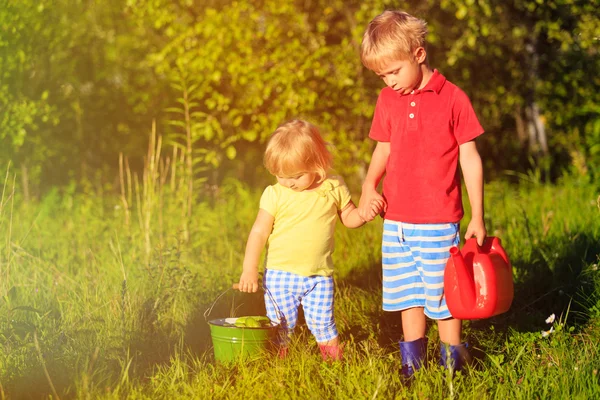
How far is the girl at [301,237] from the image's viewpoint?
135 inches

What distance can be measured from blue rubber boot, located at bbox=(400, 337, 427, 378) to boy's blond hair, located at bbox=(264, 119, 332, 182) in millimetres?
815

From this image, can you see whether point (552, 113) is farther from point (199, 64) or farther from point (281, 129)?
point (281, 129)

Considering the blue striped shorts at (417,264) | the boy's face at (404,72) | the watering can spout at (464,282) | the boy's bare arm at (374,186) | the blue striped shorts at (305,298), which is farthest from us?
the blue striped shorts at (305,298)

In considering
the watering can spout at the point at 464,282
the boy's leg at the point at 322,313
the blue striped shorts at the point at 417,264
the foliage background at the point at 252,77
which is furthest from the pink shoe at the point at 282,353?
the foliage background at the point at 252,77

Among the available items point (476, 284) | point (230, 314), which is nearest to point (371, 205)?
point (476, 284)

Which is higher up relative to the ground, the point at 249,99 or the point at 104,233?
the point at 249,99

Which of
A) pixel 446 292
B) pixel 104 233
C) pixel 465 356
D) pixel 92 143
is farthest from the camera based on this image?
pixel 92 143

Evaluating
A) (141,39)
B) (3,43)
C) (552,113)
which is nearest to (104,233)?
(3,43)

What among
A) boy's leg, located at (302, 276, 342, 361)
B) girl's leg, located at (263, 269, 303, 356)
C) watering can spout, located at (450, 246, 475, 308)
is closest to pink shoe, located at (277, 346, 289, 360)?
girl's leg, located at (263, 269, 303, 356)

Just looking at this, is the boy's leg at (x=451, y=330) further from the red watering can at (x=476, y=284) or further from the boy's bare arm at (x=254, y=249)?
the boy's bare arm at (x=254, y=249)

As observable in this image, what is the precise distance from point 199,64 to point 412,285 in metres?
4.26

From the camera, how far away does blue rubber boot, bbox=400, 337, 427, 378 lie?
3.33 meters

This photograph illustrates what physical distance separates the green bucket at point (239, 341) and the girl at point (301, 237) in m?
0.11

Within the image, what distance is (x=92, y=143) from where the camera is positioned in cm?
954
